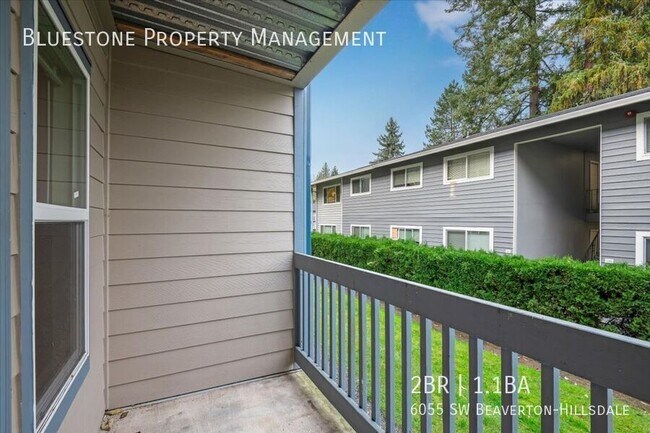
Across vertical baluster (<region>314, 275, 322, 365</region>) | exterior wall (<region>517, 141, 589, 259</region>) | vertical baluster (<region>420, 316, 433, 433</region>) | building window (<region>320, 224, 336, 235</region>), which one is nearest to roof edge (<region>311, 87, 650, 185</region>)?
exterior wall (<region>517, 141, 589, 259</region>)

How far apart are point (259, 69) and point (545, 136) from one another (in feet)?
20.5

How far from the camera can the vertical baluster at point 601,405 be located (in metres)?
0.77

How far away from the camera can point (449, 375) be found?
1.23 m

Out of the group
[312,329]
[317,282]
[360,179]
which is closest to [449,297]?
[317,282]

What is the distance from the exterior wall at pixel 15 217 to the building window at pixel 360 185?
11142 mm

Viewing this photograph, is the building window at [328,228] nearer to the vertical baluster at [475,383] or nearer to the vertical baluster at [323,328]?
the vertical baluster at [323,328]

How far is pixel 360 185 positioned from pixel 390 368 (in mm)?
10941

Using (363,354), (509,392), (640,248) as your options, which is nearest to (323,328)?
(363,354)


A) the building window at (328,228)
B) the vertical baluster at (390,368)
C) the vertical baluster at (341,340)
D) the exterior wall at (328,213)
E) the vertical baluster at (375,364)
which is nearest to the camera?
the vertical baluster at (390,368)

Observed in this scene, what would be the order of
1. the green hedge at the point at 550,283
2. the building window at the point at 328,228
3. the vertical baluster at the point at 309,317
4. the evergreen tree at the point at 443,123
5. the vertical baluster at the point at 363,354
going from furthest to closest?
the evergreen tree at the point at 443,123 → the building window at the point at 328,228 → the green hedge at the point at 550,283 → the vertical baluster at the point at 309,317 → the vertical baluster at the point at 363,354

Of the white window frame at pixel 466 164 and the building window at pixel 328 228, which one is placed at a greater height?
the white window frame at pixel 466 164

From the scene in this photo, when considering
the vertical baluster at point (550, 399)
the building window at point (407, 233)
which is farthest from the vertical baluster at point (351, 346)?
the building window at point (407, 233)

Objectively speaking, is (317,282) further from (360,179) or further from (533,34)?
(533,34)

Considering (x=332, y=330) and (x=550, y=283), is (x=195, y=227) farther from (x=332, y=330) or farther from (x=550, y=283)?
(x=550, y=283)
